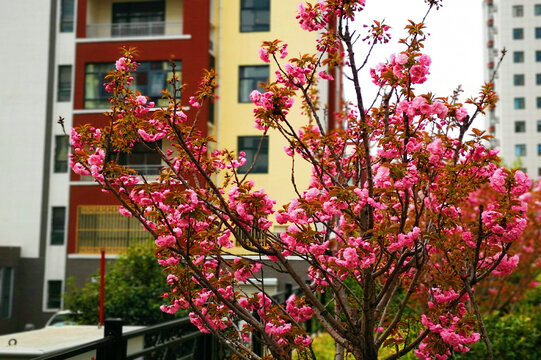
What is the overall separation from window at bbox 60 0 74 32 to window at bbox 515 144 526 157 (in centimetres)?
4567

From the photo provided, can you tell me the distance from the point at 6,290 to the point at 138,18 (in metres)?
10.00

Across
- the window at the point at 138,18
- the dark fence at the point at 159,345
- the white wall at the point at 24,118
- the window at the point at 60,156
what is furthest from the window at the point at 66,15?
the dark fence at the point at 159,345

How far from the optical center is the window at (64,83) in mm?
21500

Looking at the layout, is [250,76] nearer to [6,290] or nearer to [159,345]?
[6,290]

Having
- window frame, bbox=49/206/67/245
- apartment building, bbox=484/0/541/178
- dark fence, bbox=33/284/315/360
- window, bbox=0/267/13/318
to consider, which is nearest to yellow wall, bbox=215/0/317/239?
window frame, bbox=49/206/67/245

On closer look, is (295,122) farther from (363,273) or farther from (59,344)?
(363,273)

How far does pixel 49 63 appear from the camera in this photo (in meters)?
21.7

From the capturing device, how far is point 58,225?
21.7 meters

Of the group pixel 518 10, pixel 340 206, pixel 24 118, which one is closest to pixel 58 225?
pixel 24 118

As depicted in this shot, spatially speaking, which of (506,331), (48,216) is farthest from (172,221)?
(48,216)

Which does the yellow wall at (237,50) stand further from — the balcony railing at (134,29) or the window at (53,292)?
the window at (53,292)

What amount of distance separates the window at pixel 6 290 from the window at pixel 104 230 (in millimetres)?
2713

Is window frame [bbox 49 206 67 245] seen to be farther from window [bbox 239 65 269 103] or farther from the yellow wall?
window [bbox 239 65 269 103]

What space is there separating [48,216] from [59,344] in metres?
15.7
